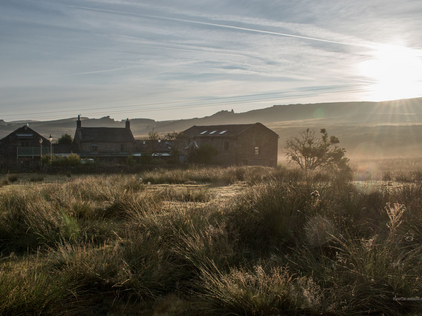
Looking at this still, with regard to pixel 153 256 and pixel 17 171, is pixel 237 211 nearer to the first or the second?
pixel 153 256

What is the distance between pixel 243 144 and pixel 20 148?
32362 mm

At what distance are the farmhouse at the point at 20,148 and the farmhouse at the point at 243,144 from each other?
2244cm

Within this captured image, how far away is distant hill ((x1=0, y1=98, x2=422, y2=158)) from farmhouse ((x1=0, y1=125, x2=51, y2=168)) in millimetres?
30638

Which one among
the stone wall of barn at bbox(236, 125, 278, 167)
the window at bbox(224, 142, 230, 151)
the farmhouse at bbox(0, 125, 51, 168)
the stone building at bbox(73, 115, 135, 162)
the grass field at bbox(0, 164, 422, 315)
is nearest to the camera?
the grass field at bbox(0, 164, 422, 315)

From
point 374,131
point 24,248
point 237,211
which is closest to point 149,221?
point 237,211

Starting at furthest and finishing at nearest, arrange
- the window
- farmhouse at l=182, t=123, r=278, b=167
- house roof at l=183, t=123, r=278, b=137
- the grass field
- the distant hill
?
the distant hill → house roof at l=183, t=123, r=278, b=137 → the window → farmhouse at l=182, t=123, r=278, b=167 → the grass field

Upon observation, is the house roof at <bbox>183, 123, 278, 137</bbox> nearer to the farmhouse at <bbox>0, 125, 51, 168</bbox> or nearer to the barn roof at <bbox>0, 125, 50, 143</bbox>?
the farmhouse at <bbox>0, 125, 51, 168</bbox>

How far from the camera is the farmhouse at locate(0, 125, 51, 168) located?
4847cm

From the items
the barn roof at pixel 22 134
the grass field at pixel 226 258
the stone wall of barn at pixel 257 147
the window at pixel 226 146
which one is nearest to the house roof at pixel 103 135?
the barn roof at pixel 22 134

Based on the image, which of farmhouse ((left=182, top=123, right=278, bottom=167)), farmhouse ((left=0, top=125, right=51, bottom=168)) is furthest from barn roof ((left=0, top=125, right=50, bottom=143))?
farmhouse ((left=182, top=123, right=278, bottom=167))

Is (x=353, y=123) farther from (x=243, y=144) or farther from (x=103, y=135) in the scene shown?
(x=103, y=135)

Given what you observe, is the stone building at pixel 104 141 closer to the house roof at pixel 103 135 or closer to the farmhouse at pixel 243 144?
the house roof at pixel 103 135

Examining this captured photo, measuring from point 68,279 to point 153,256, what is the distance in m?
1.20

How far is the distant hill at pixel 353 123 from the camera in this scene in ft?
244
